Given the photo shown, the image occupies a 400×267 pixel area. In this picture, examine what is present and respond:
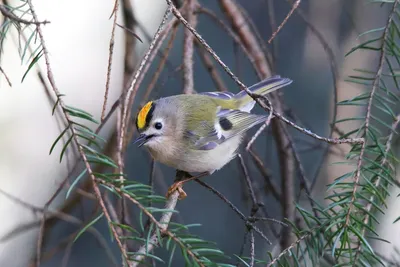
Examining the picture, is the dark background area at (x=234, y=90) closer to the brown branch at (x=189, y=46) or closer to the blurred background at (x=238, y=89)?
the blurred background at (x=238, y=89)

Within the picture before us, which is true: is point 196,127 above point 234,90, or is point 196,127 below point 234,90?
below

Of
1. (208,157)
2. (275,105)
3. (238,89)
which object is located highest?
(238,89)

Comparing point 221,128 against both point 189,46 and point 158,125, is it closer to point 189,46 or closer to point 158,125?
point 158,125

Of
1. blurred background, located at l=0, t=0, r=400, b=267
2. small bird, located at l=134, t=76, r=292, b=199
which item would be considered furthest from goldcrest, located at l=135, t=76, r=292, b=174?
blurred background, located at l=0, t=0, r=400, b=267

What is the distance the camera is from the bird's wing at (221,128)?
1.47 meters

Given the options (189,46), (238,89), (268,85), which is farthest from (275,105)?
(238,89)

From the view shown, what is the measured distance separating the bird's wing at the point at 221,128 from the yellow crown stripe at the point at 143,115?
0.18 meters

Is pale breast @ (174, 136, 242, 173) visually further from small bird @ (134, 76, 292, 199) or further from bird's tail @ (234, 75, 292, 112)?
bird's tail @ (234, 75, 292, 112)

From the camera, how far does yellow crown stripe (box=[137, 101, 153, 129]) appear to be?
129 centimetres

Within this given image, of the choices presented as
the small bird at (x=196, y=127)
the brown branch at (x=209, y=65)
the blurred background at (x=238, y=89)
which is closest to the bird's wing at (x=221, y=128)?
the small bird at (x=196, y=127)

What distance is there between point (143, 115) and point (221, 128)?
11.1 inches

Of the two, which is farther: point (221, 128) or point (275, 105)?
point (221, 128)

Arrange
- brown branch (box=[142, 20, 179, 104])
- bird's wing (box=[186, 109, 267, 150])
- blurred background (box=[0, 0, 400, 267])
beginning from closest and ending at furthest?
brown branch (box=[142, 20, 179, 104])
bird's wing (box=[186, 109, 267, 150])
blurred background (box=[0, 0, 400, 267])

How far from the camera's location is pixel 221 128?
1.52m
